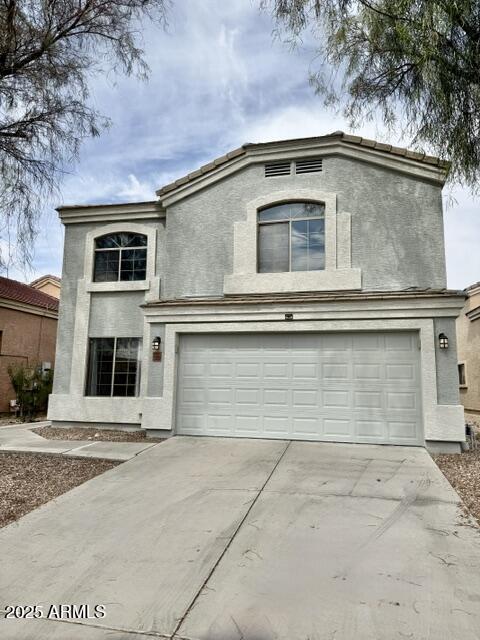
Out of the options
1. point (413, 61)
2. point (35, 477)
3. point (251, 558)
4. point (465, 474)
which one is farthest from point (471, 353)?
point (35, 477)

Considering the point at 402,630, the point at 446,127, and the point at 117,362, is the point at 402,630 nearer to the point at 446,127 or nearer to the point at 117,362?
the point at 446,127

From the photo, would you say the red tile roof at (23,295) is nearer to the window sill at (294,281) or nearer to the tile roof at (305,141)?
the tile roof at (305,141)

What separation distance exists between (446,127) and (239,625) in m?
7.14

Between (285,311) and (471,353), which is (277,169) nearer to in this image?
(285,311)

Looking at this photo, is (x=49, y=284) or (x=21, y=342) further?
(x=49, y=284)

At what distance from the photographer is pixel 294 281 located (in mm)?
9570

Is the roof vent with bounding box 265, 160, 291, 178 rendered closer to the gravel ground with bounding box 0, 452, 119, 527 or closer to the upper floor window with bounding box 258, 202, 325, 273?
the upper floor window with bounding box 258, 202, 325, 273

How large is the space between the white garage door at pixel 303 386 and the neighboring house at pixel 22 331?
857 cm

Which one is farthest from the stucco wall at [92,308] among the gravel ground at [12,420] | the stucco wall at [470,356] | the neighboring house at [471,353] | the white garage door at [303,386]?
the stucco wall at [470,356]

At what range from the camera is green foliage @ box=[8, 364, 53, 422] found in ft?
44.3

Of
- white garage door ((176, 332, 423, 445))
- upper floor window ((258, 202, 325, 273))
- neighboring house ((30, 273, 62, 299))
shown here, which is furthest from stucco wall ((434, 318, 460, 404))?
neighboring house ((30, 273, 62, 299))

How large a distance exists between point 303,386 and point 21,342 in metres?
11.5

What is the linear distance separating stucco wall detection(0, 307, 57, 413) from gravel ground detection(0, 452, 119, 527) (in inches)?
304

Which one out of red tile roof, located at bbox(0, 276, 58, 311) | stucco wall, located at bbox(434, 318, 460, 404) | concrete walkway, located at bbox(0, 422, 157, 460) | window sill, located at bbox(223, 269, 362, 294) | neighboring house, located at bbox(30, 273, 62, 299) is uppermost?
neighboring house, located at bbox(30, 273, 62, 299)
